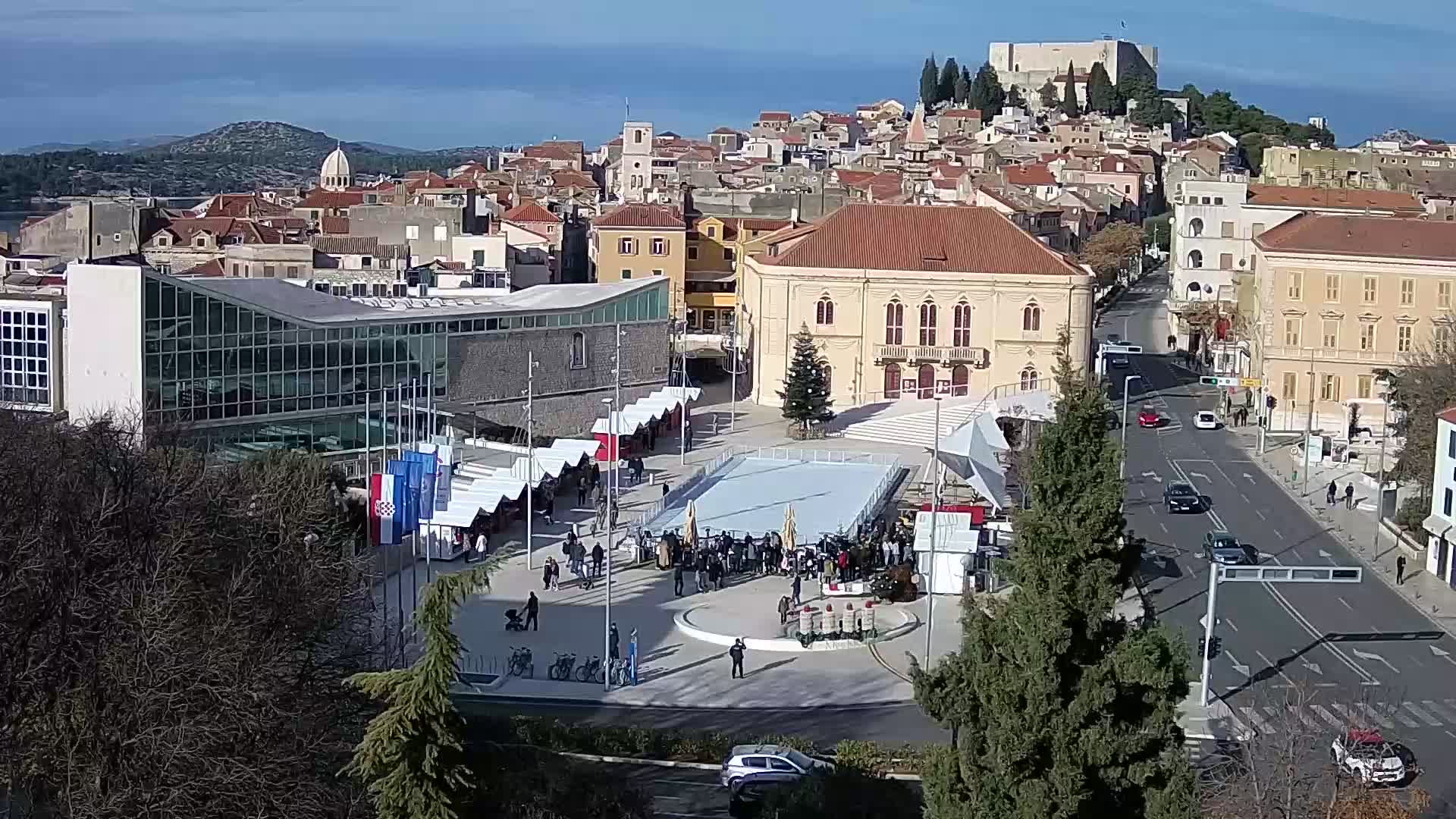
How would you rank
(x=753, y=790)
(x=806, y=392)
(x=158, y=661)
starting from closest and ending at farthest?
(x=158, y=661) < (x=753, y=790) < (x=806, y=392)

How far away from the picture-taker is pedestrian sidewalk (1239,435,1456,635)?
30984 millimetres

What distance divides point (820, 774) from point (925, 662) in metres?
7.53

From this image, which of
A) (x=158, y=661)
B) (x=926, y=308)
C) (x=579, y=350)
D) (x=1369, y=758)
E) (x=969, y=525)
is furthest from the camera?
(x=926, y=308)

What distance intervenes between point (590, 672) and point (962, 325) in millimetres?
26347

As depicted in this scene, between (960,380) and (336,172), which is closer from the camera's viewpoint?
(960,380)

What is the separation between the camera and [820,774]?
1886 centimetres

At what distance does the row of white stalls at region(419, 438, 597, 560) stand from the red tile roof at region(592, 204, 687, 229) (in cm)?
2077

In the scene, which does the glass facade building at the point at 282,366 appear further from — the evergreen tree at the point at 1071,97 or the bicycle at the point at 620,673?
the evergreen tree at the point at 1071,97

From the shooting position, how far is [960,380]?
1981 inches

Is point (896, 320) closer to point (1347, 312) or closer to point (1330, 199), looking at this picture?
point (1347, 312)

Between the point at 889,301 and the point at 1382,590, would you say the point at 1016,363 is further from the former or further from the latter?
the point at 1382,590

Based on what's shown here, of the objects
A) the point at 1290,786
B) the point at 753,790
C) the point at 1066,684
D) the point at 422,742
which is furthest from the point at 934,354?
the point at 422,742

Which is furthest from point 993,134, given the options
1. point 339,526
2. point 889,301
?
point 339,526

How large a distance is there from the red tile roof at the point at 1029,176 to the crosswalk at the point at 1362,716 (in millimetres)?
65897
